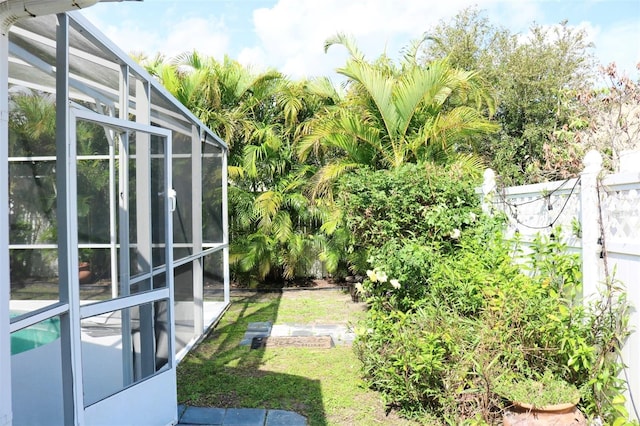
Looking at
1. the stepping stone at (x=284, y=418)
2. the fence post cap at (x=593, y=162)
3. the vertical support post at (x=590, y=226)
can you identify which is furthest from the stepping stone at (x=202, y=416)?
the fence post cap at (x=593, y=162)

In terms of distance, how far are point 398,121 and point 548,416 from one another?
14.5 ft

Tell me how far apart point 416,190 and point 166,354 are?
9.71 ft

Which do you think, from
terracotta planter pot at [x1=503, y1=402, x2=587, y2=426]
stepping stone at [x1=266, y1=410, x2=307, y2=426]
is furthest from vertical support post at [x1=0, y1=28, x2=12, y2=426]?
terracotta planter pot at [x1=503, y1=402, x2=587, y2=426]

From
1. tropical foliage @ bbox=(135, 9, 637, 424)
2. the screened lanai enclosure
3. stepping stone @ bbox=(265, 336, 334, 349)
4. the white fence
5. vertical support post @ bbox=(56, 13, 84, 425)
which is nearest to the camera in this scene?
the screened lanai enclosure

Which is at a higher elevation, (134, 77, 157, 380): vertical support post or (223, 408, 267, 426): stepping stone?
(134, 77, 157, 380): vertical support post

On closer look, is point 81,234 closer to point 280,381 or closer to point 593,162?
point 280,381

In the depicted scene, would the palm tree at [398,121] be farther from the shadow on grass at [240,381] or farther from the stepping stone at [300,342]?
the shadow on grass at [240,381]

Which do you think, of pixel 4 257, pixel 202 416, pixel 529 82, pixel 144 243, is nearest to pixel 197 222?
pixel 144 243

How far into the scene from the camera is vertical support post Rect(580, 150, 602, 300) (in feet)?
10.6

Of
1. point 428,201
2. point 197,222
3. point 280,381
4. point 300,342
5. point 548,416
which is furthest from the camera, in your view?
point 197,222

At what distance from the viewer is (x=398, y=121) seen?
657 cm

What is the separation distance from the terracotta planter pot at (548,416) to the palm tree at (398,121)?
3.89 metres

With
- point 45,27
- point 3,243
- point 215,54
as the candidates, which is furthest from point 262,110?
point 3,243

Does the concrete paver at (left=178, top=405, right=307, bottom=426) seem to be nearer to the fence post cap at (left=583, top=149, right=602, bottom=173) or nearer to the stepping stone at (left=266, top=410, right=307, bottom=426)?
the stepping stone at (left=266, top=410, right=307, bottom=426)
